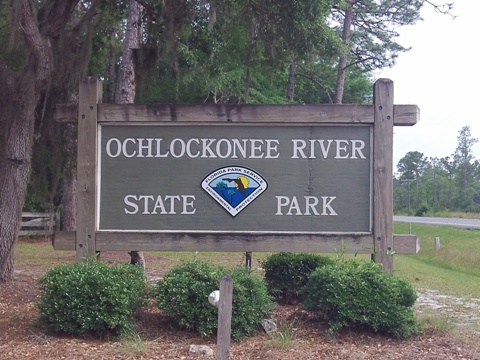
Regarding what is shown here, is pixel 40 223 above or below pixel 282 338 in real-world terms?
above

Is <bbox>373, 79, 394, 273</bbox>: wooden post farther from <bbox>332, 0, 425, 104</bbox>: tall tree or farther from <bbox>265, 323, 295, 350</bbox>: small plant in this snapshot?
<bbox>332, 0, 425, 104</bbox>: tall tree

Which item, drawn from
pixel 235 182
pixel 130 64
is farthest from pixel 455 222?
pixel 235 182

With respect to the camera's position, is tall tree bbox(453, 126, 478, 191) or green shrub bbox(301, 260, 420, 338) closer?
green shrub bbox(301, 260, 420, 338)

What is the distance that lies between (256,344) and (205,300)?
0.63 meters

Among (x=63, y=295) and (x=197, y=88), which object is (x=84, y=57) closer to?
(x=63, y=295)

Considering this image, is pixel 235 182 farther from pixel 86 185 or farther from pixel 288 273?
pixel 86 185

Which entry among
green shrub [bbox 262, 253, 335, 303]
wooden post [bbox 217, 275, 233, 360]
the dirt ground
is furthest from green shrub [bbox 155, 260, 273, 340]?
wooden post [bbox 217, 275, 233, 360]

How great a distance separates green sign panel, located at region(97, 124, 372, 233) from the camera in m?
7.26

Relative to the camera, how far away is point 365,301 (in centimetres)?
624

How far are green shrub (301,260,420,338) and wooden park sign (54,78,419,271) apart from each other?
0.80 m

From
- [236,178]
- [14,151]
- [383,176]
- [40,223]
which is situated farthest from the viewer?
[40,223]

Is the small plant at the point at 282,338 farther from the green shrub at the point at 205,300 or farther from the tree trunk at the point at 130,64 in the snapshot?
the tree trunk at the point at 130,64

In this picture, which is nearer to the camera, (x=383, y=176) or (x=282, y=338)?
(x=282, y=338)

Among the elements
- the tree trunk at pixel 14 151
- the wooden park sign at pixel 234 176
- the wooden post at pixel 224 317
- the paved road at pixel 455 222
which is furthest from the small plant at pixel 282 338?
the paved road at pixel 455 222
